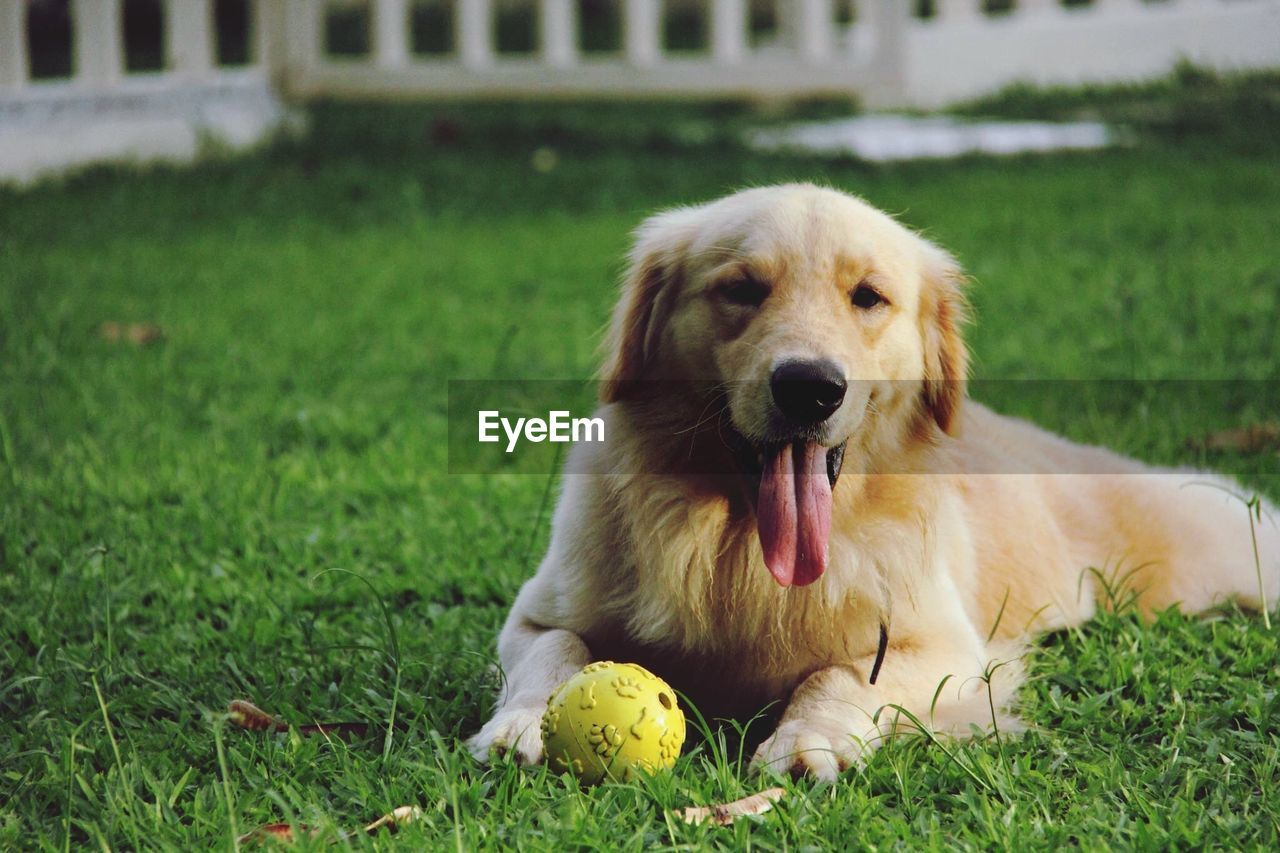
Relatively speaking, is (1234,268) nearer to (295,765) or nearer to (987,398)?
(987,398)

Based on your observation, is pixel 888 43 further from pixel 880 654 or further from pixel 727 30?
pixel 880 654

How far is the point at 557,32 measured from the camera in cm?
1179

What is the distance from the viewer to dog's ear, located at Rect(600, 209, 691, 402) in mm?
3189

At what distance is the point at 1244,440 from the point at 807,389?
8.80 feet

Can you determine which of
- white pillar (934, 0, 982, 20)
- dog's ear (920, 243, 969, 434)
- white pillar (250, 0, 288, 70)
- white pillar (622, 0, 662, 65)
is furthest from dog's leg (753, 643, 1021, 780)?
white pillar (934, 0, 982, 20)

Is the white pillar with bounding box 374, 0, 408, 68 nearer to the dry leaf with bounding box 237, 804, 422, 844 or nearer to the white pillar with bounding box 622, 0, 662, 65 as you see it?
the white pillar with bounding box 622, 0, 662, 65

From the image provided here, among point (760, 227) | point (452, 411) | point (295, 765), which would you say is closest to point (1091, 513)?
point (760, 227)

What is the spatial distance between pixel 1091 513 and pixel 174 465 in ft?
9.68

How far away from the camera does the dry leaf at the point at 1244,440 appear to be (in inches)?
187

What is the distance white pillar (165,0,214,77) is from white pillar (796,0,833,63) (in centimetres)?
484

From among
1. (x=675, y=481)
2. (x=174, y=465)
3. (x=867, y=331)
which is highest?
(x=867, y=331)

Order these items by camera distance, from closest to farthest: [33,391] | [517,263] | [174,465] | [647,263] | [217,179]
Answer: [647,263] < [174,465] < [33,391] < [517,263] < [217,179]

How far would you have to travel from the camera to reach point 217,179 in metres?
9.81

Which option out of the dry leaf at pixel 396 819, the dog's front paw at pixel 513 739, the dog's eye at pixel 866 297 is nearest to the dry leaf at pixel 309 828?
the dry leaf at pixel 396 819
